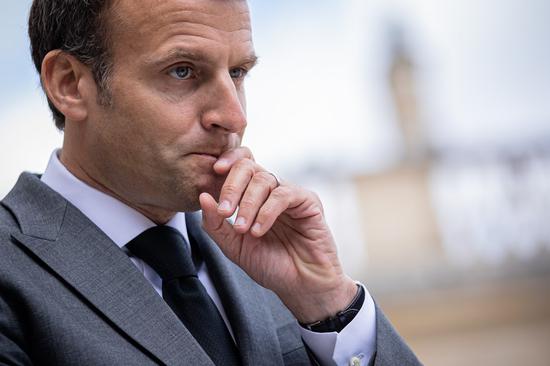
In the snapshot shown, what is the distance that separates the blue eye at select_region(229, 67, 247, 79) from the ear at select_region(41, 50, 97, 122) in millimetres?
330

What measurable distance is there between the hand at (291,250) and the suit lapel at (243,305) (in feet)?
0.34

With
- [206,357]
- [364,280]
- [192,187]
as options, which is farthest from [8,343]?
[364,280]

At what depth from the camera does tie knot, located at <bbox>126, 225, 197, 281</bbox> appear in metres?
2.05

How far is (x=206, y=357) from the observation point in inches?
73.6

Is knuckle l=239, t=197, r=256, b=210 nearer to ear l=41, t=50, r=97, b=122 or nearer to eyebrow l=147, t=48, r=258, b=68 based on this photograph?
eyebrow l=147, t=48, r=258, b=68

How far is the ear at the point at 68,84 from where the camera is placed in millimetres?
2145

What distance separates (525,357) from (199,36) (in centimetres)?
560

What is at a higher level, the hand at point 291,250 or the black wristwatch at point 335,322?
the hand at point 291,250

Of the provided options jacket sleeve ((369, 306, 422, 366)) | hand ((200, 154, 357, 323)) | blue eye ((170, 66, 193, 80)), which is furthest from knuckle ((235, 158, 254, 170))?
jacket sleeve ((369, 306, 422, 366))

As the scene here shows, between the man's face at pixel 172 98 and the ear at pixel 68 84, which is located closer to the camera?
the man's face at pixel 172 98

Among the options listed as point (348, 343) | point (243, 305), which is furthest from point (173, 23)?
point (348, 343)

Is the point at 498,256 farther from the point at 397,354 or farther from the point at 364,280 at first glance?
the point at 397,354

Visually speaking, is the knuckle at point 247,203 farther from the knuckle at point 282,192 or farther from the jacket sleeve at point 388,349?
the jacket sleeve at point 388,349

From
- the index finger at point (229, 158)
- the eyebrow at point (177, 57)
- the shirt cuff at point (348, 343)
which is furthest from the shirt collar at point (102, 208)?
the shirt cuff at point (348, 343)
